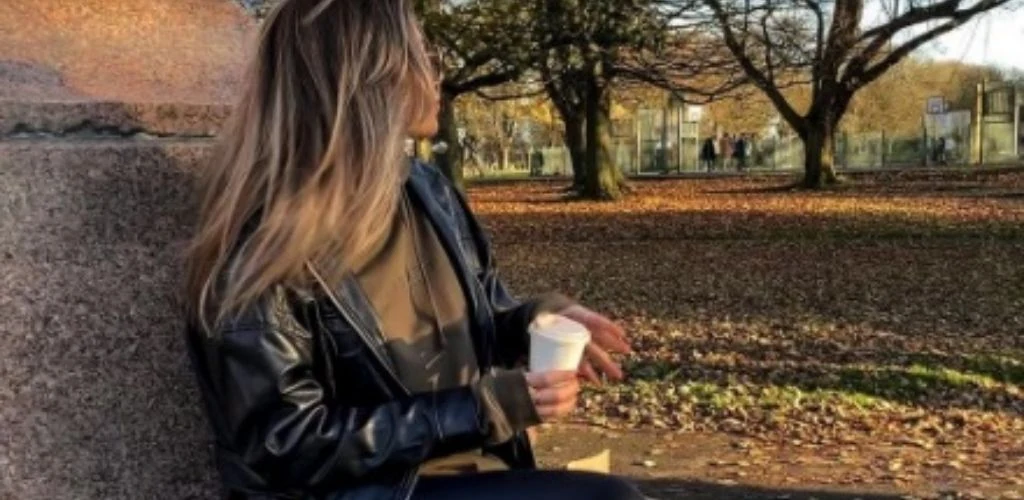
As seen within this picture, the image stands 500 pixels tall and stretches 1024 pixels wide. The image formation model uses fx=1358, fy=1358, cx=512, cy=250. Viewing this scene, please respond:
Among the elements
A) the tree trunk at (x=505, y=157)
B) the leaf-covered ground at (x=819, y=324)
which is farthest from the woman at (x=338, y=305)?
the tree trunk at (x=505, y=157)

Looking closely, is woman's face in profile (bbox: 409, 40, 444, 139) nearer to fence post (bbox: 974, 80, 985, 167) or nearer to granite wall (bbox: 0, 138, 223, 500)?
granite wall (bbox: 0, 138, 223, 500)

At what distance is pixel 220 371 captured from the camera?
1986 mm

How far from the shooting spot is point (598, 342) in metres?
2.51

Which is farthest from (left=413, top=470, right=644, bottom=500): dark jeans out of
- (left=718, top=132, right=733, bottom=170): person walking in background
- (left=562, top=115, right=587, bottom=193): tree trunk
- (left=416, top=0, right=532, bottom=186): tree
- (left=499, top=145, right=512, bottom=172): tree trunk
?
(left=499, top=145, right=512, bottom=172): tree trunk

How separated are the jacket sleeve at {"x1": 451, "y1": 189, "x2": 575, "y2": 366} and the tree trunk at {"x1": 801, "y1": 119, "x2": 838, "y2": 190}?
102ft

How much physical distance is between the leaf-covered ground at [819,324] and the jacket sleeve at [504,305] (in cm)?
398

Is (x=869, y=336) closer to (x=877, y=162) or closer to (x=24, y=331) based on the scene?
(x=24, y=331)

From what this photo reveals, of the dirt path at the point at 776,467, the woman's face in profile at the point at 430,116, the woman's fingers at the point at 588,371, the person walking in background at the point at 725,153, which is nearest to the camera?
the woman's face in profile at the point at 430,116

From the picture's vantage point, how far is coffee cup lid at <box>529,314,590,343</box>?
209cm

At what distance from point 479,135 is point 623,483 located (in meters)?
62.4

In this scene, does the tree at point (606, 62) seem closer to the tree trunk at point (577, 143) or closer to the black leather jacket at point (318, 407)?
the tree trunk at point (577, 143)

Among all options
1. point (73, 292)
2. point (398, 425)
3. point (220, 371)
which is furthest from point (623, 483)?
point (73, 292)

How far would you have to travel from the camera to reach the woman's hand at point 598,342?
8.14 ft

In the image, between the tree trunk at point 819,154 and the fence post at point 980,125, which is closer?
the tree trunk at point 819,154
